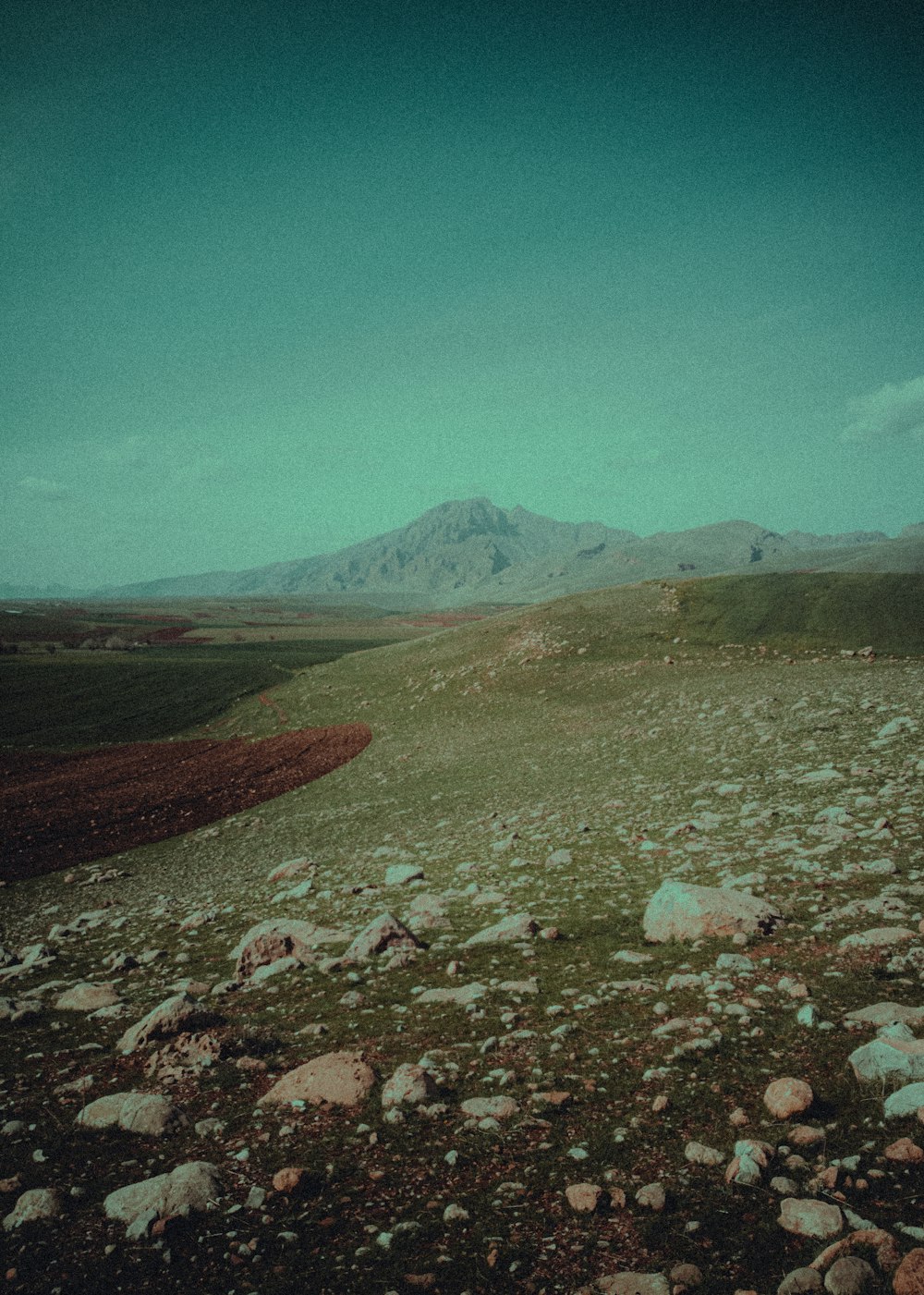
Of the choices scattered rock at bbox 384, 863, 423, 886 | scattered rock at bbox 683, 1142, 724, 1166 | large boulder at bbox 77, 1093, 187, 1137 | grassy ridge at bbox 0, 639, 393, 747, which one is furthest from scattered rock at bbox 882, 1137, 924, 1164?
grassy ridge at bbox 0, 639, 393, 747

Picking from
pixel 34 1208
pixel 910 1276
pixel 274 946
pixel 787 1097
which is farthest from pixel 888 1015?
pixel 274 946

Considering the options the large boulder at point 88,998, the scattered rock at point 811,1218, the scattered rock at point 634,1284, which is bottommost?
the large boulder at point 88,998

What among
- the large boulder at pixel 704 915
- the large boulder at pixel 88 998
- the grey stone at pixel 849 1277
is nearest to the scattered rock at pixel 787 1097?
the grey stone at pixel 849 1277

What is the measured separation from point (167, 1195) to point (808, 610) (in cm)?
5327

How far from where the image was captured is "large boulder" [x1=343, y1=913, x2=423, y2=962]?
31.2 feet

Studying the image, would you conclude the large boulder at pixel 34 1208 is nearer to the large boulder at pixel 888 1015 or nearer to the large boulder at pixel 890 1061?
the large boulder at pixel 890 1061

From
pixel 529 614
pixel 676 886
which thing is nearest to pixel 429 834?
pixel 676 886

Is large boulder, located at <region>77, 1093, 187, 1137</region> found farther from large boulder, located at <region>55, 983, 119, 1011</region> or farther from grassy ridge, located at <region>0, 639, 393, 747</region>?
grassy ridge, located at <region>0, 639, 393, 747</region>

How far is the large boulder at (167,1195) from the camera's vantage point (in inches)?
179

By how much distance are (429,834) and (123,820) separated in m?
16.7

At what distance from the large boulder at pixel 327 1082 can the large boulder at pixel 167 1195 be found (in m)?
1.18

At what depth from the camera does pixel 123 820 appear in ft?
86.9

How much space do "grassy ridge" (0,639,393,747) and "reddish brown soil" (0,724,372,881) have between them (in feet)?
20.6

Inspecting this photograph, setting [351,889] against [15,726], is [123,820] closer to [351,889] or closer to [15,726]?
[351,889]
